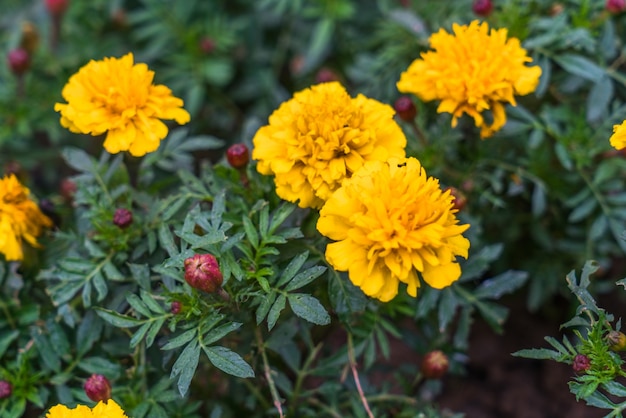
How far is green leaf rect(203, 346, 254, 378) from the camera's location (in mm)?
1369

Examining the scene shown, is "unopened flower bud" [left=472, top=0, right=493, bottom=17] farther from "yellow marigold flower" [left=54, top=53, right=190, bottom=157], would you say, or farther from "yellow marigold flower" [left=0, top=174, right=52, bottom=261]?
"yellow marigold flower" [left=0, top=174, right=52, bottom=261]

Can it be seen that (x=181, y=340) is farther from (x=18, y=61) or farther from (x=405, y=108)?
(x=18, y=61)

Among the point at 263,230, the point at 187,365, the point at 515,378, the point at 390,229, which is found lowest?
the point at 515,378

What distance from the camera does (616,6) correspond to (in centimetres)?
191

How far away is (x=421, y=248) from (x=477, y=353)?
3.72 ft

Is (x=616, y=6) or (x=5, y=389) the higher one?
(x=616, y=6)

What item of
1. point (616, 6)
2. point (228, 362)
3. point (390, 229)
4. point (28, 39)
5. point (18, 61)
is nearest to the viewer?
point (390, 229)

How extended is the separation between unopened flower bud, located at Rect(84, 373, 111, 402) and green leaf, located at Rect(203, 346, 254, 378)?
0.83ft

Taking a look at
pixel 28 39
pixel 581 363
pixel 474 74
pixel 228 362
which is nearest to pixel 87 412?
pixel 228 362

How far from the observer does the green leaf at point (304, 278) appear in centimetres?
141

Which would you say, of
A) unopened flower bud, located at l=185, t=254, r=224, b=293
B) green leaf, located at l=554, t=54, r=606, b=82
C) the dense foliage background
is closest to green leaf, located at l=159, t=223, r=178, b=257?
the dense foliage background

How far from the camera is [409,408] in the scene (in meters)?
1.77

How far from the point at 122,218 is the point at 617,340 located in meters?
0.99

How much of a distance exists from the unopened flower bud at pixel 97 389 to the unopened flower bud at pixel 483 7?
1241 mm
